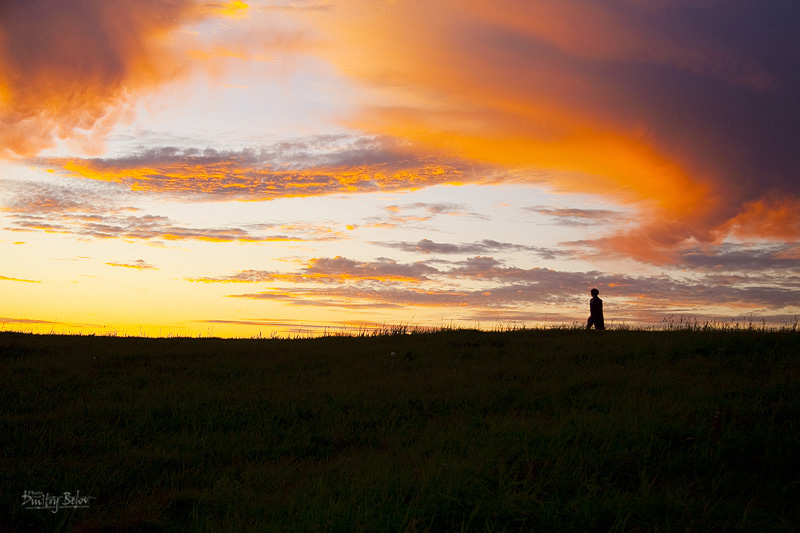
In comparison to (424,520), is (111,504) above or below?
below

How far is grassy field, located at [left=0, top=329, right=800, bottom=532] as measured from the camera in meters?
5.70

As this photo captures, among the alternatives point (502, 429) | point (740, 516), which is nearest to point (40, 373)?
point (502, 429)

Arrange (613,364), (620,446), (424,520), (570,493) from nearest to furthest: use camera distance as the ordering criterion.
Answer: (424,520)
(570,493)
(620,446)
(613,364)

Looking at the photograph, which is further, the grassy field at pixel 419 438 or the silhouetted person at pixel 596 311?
the silhouetted person at pixel 596 311

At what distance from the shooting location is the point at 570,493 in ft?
19.9

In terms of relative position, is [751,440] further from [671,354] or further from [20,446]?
[20,446]

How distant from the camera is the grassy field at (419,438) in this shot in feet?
18.7

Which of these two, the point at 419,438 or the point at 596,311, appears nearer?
the point at 419,438

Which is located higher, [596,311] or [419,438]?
[596,311]

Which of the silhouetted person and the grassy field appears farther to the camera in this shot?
the silhouetted person

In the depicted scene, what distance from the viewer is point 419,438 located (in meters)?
8.73

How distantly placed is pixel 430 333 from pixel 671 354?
292 inches

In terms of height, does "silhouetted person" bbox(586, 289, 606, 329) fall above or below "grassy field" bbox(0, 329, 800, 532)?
above

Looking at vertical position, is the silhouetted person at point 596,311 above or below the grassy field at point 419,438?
above
